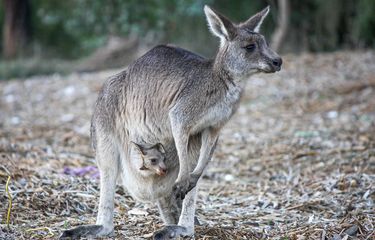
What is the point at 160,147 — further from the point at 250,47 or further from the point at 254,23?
the point at 254,23

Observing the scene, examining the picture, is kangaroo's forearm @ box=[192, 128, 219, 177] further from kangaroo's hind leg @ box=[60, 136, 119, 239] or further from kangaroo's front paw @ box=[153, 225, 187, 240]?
kangaroo's hind leg @ box=[60, 136, 119, 239]

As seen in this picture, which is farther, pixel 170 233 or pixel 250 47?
pixel 250 47

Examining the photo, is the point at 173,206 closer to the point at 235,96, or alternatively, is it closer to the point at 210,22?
the point at 235,96

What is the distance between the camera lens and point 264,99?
10.1m

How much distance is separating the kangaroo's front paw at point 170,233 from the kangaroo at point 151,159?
0.38 m

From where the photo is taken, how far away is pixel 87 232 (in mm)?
4496

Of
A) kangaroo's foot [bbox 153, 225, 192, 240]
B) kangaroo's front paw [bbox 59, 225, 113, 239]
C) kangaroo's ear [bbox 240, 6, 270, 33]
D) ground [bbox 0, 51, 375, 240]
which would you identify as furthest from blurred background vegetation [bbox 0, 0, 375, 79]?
kangaroo's front paw [bbox 59, 225, 113, 239]

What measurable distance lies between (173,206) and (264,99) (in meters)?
5.40

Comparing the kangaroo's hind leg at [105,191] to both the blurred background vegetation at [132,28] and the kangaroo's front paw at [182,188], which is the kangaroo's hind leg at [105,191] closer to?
the kangaroo's front paw at [182,188]

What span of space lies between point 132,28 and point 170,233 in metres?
12.9

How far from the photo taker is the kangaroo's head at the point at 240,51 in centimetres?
475

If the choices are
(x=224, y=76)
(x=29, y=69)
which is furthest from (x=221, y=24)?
(x=29, y=69)

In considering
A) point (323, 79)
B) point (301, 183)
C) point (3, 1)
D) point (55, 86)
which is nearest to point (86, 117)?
point (55, 86)

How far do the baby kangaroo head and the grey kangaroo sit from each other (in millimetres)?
63
